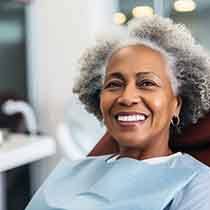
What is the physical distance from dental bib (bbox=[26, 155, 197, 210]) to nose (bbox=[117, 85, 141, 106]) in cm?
18

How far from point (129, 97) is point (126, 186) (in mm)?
247

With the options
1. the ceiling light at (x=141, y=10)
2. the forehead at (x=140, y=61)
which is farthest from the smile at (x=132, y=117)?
the ceiling light at (x=141, y=10)

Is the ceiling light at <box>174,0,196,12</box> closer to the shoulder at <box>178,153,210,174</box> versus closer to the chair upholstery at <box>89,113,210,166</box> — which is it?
the chair upholstery at <box>89,113,210,166</box>

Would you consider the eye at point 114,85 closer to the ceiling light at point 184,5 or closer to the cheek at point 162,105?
the cheek at point 162,105

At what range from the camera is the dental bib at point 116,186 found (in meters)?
1.18

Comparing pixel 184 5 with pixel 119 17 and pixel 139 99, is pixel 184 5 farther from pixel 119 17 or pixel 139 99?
pixel 139 99

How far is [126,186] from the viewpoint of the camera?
124 centimetres

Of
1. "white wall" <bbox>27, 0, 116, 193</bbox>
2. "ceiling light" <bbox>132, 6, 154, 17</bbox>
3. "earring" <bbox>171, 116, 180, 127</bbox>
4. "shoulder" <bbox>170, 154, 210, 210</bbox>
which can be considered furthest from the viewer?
"white wall" <bbox>27, 0, 116, 193</bbox>

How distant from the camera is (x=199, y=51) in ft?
4.44

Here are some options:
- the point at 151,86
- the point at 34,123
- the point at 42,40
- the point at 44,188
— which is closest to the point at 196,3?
the point at 42,40

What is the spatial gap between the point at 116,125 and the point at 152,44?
10.2 inches

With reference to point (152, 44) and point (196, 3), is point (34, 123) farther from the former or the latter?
point (152, 44)

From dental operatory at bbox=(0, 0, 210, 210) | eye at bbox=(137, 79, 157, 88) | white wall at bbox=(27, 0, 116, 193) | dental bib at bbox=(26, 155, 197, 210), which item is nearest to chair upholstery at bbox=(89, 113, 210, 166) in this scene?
dental operatory at bbox=(0, 0, 210, 210)

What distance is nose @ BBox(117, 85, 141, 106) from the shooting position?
1242 millimetres
